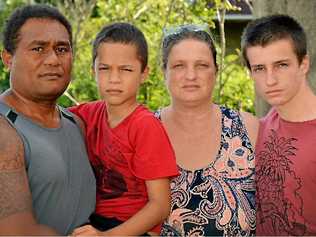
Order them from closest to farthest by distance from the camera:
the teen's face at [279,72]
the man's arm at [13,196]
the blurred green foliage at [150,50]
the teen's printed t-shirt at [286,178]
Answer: the man's arm at [13,196] → the teen's printed t-shirt at [286,178] → the teen's face at [279,72] → the blurred green foliage at [150,50]

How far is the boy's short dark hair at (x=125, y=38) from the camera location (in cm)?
306

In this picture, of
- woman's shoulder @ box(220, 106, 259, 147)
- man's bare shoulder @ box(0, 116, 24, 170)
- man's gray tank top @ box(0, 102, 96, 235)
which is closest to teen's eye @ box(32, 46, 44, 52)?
man's gray tank top @ box(0, 102, 96, 235)

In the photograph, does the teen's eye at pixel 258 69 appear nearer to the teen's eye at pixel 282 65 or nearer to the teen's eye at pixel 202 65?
the teen's eye at pixel 282 65

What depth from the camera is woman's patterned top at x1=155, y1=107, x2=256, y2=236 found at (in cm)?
310

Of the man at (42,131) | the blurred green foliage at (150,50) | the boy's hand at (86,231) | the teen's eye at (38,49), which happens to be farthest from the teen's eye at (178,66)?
the blurred green foliage at (150,50)

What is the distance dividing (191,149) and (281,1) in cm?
183

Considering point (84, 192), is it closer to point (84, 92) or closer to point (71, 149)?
point (71, 149)

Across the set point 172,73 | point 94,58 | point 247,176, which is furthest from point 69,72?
point 247,176

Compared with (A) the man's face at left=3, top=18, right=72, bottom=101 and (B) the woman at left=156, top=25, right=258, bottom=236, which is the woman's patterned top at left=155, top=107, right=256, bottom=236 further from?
(A) the man's face at left=3, top=18, right=72, bottom=101

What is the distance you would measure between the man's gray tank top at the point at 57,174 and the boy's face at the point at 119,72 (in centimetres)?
29

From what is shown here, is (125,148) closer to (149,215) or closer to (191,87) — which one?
(149,215)

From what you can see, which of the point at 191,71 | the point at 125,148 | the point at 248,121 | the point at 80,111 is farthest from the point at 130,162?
the point at 248,121

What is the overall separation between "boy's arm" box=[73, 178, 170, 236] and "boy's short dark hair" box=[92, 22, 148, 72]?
0.63 m

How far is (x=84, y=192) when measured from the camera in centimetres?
288
